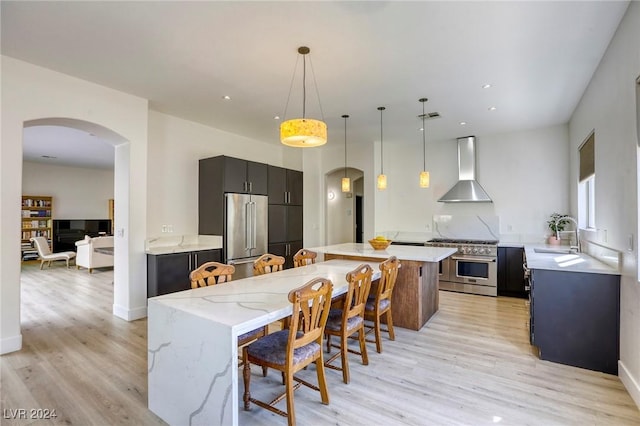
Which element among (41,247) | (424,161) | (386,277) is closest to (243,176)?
(386,277)

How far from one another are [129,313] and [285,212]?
9.91ft

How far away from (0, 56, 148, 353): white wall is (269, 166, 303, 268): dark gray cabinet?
7.26 feet

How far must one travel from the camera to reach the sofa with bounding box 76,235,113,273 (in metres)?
7.41

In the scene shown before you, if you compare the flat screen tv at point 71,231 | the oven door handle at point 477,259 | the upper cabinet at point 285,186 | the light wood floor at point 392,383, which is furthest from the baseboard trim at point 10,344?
the flat screen tv at point 71,231

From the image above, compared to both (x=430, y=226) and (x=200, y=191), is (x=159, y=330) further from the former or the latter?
(x=430, y=226)

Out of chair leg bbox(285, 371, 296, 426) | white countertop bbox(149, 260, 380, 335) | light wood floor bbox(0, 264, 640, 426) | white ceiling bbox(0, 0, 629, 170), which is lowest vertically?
light wood floor bbox(0, 264, 640, 426)

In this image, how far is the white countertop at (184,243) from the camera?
4443 millimetres

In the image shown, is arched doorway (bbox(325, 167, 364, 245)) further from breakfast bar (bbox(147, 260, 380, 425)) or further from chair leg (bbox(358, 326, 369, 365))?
breakfast bar (bbox(147, 260, 380, 425))

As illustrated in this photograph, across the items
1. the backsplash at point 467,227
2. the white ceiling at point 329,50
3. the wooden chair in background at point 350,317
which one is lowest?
the wooden chair in background at point 350,317

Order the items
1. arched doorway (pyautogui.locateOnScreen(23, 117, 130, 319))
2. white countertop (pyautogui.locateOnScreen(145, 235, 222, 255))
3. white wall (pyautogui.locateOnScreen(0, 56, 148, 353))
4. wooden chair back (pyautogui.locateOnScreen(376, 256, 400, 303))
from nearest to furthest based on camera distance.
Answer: wooden chair back (pyautogui.locateOnScreen(376, 256, 400, 303))
white wall (pyautogui.locateOnScreen(0, 56, 148, 353))
arched doorway (pyautogui.locateOnScreen(23, 117, 130, 319))
white countertop (pyautogui.locateOnScreen(145, 235, 222, 255))

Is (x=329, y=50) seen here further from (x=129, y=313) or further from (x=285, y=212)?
(x=129, y=313)

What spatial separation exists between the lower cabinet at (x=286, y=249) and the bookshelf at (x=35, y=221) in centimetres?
805

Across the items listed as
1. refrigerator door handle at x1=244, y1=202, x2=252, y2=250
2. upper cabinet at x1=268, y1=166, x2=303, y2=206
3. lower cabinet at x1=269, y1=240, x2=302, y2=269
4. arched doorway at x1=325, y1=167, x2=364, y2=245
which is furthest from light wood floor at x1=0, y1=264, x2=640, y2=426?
arched doorway at x1=325, y1=167, x2=364, y2=245

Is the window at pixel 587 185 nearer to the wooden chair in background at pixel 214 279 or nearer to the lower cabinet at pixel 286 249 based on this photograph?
the wooden chair in background at pixel 214 279
